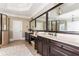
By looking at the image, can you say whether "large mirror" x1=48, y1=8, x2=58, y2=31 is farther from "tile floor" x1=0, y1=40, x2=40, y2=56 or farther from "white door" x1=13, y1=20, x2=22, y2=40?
"white door" x1=13, y1=20, x2=22, y2=40

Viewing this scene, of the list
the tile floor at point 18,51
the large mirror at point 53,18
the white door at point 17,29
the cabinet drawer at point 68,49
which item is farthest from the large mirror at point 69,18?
the white door at point 17,29

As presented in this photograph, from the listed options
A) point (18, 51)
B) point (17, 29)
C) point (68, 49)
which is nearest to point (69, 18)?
point (68, 49)

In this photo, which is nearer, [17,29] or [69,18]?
[69,18]

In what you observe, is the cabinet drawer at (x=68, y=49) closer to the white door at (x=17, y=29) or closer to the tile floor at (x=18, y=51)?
the tile floor at (x=18, y=51)

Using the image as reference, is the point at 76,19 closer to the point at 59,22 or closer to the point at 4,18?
the point at 59,22

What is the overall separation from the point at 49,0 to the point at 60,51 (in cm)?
117

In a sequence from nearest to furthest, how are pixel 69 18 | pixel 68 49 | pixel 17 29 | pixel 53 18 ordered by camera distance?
1. pixel 68 49
2. pixel 69 18
3. pixel 53 18
4. pixel 17 29

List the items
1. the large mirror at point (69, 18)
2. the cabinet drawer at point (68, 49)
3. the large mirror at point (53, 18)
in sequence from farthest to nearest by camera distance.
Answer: the large mirror at point (53, 18) → the large mirror at point (69, 18) → the cabinet drawer at point (68, 49)

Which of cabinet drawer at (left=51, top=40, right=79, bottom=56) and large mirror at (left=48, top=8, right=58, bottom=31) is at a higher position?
large mirror at (left=48, top=8, right=58, bottom=31)

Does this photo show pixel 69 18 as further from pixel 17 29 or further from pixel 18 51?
pixel 17 29

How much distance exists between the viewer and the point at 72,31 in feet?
7.23

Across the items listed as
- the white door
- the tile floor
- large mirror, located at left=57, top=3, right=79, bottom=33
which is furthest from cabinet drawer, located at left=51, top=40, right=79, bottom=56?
the white door

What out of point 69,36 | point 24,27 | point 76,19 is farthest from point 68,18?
point 24,27

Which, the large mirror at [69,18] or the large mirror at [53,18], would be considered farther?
the large mirror at [53,18]
